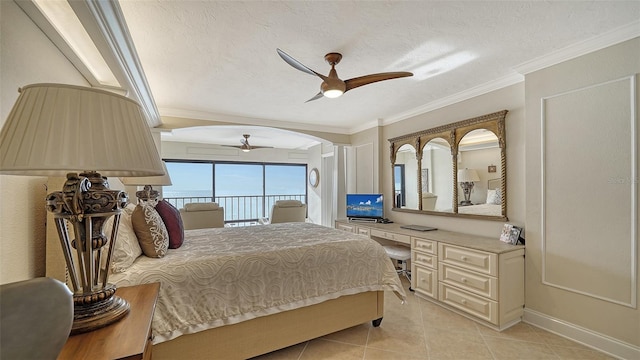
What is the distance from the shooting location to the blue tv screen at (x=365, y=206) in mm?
4230

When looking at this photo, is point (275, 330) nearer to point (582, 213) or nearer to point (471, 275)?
point (471, 275)

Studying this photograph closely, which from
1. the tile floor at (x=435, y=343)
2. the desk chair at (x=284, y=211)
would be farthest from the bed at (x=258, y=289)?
the desk chair at (x=284, y=211)

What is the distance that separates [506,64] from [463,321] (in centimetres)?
253

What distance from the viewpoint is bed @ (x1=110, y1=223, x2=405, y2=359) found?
5.37 ft

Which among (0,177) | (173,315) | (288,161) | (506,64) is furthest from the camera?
(288,161)

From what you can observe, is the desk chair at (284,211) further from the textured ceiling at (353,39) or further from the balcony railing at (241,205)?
the balcony railing at (241,205)

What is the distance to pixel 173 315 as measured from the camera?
161 centimetres

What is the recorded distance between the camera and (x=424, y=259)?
3.05 metres

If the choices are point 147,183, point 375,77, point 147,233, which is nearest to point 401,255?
point 375,77

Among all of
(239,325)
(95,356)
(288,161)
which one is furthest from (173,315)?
(288,161)

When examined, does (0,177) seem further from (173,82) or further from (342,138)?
(342,138)

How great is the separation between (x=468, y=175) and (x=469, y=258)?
1105mm

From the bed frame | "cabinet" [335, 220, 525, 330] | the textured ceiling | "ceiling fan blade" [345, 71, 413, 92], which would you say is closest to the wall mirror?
"cabinet" [335, 220, 525, 330]

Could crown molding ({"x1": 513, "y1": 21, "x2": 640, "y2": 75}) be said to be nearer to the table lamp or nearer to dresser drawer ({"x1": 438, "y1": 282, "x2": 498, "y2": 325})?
dresser drawer ({"x1": 438, "y1": 282, "x2": 498, "y2": 325})
